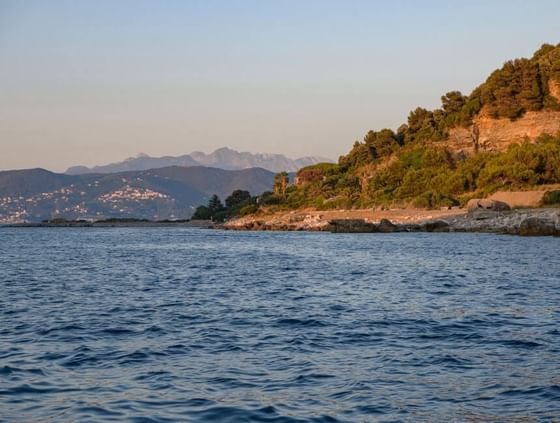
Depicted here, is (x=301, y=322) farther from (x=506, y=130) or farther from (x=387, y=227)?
(x=506, y=130)

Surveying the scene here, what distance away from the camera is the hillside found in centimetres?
9494

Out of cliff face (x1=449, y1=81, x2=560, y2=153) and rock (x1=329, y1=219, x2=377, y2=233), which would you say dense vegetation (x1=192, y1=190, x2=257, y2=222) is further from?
rock (x1=329, y1=219, x2=377, y2=233)

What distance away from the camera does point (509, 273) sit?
3095 cm

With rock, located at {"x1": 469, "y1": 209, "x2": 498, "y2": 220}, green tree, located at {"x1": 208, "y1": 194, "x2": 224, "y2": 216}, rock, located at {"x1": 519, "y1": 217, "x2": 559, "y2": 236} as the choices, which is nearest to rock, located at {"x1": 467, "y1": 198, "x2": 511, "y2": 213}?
rock, located at {"x1": 469, "y1": 209, "x2": 498, "y2": 220}

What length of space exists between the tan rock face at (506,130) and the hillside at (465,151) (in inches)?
5.8

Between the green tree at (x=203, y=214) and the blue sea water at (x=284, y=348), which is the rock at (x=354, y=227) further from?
the green tree at (x=203, y=214)

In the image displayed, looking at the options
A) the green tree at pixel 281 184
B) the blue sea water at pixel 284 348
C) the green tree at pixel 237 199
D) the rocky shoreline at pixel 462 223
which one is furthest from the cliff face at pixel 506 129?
the blue sea water at pixel 284 348

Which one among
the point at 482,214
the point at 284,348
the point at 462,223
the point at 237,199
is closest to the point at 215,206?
the point at 237,199

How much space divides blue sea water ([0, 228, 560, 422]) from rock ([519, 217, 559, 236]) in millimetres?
28563

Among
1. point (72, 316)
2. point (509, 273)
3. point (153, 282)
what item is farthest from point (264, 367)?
point (509, 273)

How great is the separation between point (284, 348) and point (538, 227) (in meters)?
48.5

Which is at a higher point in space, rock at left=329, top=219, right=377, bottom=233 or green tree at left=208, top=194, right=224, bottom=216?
green tree at left=208, top=194, right=224, bottom=216

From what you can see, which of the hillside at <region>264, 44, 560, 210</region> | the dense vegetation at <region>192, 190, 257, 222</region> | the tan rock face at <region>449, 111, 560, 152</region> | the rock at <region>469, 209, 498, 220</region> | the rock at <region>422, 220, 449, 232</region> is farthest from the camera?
the dense vegetation at <region>192, 190, 257, 222</region>

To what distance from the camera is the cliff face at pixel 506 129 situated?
109750 millimetres
